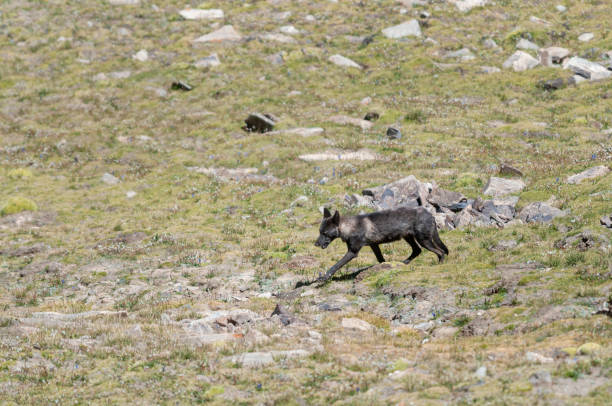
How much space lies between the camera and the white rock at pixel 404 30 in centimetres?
5034

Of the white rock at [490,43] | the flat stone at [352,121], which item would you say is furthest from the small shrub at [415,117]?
the white rock at [490,43]

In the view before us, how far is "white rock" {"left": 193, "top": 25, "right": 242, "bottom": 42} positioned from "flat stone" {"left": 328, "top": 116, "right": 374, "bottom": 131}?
59.6ft

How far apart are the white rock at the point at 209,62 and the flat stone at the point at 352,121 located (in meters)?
14.1

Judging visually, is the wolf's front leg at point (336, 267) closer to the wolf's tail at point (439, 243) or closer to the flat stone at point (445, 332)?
the wolf's tail at point (439, 243)

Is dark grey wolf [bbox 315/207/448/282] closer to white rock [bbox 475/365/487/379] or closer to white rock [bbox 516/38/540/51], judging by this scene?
white rock [bbox 475/365/487/379]

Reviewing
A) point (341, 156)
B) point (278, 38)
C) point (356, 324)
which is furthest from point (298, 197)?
point (278, 38)

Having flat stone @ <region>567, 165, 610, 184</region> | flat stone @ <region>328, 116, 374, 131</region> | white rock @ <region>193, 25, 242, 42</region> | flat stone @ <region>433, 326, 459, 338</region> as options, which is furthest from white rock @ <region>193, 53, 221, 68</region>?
flat stone @ <region>433, 326, 459, 338</region>

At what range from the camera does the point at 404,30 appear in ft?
167

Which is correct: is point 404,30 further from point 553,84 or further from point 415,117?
point 415,117

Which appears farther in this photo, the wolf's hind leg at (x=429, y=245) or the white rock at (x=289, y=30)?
the white rock at (x=289, y=30)

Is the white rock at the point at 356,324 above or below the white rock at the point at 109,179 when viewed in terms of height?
above

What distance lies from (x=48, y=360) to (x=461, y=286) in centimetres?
975

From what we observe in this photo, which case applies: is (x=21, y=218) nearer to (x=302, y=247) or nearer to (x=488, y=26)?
(x=302, y=247)

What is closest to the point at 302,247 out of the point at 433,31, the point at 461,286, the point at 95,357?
the point at 461,286
